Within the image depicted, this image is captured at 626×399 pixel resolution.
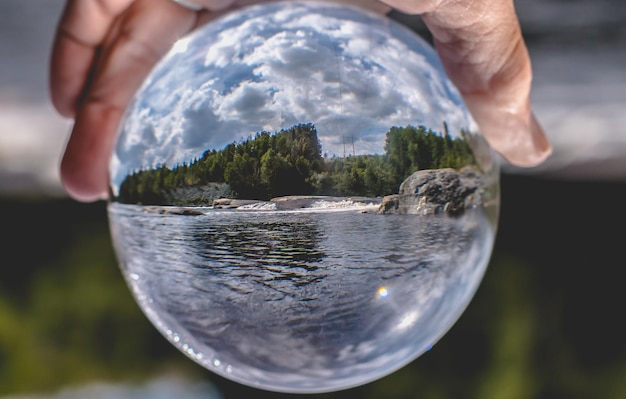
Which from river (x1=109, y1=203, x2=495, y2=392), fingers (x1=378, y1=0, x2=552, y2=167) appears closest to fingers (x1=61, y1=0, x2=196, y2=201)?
river (x1=109, y1=203, x2=495, y2=392)

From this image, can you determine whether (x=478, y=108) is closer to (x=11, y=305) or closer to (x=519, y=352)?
(x=519, y=352)

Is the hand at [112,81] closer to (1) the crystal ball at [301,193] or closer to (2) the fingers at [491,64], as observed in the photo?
(2) the fingers at [491,64]

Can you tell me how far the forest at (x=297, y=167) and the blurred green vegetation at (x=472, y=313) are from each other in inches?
106

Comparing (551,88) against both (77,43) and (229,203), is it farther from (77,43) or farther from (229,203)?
(229,203)

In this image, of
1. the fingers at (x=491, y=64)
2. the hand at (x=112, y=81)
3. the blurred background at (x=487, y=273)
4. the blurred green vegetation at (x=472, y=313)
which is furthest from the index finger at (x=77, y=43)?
the blurred green vegetation at (x=472, y=313)

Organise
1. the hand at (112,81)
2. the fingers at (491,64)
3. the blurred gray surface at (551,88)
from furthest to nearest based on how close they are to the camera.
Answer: the blurred gray surface at (551,88), the hand at (112,81), the fingers at (491,64)

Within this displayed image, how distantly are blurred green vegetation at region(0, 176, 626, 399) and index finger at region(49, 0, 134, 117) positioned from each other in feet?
7.51

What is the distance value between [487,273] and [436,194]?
2827 millimetres

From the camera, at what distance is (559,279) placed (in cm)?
378

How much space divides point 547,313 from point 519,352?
0.29 meters

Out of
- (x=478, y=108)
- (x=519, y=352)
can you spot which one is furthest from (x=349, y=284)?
(x=519, y=352)

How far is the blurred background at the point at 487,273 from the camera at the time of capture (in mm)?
3471

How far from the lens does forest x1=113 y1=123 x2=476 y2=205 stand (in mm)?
958

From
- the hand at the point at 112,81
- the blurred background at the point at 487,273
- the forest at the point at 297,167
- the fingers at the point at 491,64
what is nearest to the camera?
the forest at the point at 297,167
